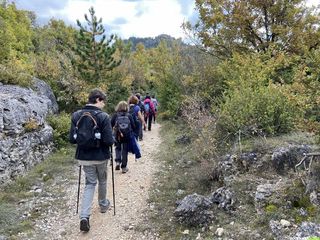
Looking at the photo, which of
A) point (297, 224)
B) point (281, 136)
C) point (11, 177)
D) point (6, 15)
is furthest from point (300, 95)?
point (6, 15)

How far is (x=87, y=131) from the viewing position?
5770 millimetres

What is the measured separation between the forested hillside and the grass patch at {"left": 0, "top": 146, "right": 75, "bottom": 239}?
150cm

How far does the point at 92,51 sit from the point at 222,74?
735 cm

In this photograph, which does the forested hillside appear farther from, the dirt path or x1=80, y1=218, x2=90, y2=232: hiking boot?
x1=80, y1=218, x2=90, y2=232: hiking boot

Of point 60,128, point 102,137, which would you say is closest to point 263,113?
point 102,137

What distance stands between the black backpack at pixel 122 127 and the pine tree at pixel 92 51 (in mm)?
9507

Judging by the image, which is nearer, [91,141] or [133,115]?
[91,141]

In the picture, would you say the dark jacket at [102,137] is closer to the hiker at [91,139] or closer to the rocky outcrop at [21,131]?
the hiker at [91,139]

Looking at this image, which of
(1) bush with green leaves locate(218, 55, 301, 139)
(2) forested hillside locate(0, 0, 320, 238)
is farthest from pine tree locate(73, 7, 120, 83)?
(1) bush with green leaves locate(218, 55, 301, 139)

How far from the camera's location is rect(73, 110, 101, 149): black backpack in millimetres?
5746

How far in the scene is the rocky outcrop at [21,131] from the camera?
8.41 metres

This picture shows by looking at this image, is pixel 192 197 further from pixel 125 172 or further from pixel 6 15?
pixel 6 15

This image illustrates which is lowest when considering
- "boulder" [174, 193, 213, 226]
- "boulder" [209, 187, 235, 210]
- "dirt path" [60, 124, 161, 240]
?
"dirt path" [60, 124, 161, 240]

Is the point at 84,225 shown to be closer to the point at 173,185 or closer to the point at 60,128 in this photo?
the point at 173,185
